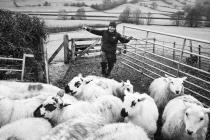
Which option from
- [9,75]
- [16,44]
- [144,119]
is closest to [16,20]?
[16,44]

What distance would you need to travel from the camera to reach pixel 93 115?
431 centimetres

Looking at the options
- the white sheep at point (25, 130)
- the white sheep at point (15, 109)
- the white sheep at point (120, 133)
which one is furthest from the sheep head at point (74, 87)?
the white sheep at point (120, 133)

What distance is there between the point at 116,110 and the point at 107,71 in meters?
3.75

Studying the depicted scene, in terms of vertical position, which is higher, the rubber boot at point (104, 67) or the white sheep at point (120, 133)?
the rubber boot at point (104, 67)

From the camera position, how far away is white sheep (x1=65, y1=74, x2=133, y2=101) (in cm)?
587

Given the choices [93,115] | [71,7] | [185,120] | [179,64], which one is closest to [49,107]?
[93,115]

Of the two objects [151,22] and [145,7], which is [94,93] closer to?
[151,22]

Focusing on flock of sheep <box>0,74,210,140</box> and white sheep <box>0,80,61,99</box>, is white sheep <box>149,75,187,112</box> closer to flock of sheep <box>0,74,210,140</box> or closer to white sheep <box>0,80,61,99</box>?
flock of sheep <box>0,74,210,140</box>

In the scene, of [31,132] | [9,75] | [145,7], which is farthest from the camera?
[145,7]

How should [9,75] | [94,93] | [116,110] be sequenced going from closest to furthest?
[116,110]
[94,93]
[9,75]

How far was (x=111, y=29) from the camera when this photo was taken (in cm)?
795

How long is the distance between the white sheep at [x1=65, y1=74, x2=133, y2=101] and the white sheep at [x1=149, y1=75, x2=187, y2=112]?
70 centimetres

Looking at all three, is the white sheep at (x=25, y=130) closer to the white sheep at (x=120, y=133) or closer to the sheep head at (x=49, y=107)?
the sheep head at (x=49, y=107)

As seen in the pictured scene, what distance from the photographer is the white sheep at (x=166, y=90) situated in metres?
5.67
